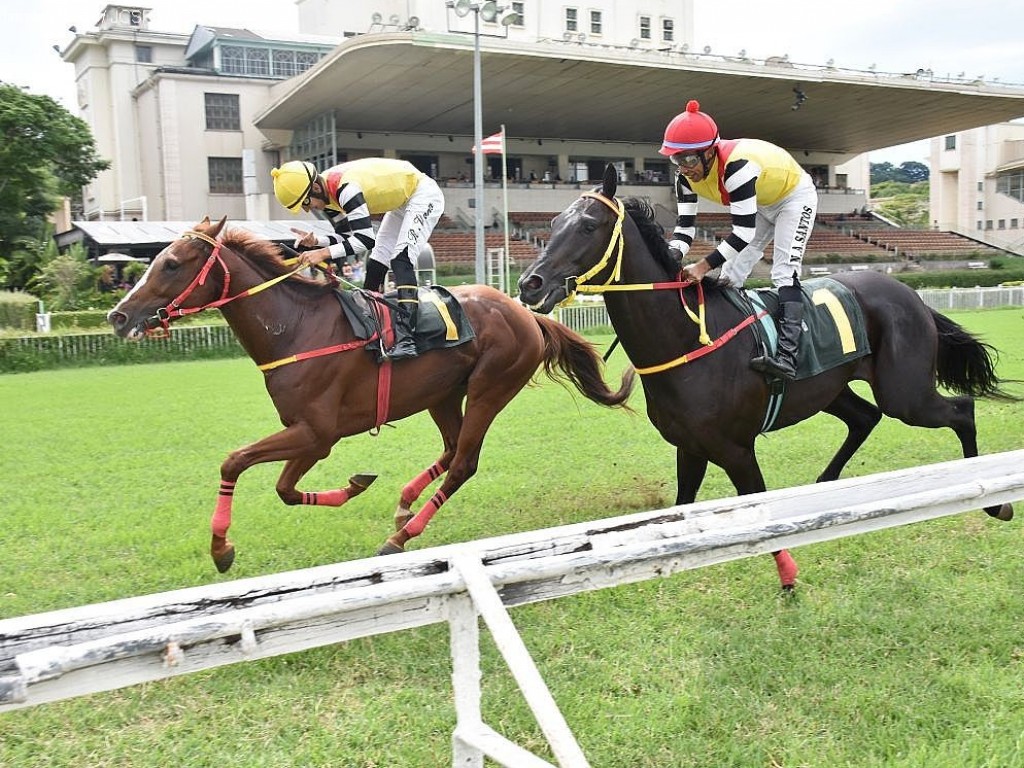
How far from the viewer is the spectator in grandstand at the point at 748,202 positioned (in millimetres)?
4551

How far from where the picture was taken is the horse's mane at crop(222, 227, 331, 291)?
500cm

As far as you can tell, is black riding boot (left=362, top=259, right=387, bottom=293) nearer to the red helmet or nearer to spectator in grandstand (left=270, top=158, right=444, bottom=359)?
spectator in grandstand (left=270, top=158, right=444, bottom=359)

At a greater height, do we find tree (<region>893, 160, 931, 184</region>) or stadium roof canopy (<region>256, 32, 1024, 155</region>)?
tree (<region>893, 160, 931, 184</region>)

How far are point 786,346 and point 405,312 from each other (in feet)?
7.22

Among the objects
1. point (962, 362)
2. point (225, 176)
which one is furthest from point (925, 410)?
point (225, 176)

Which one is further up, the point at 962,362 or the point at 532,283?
the point at 532,283

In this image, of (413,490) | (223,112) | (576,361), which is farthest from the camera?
(223,112)

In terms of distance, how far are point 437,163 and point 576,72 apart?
414 inches

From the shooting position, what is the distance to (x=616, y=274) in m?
4.48

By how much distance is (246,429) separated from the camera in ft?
32.7

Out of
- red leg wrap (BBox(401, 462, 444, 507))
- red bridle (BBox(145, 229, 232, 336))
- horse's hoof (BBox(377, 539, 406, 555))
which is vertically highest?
red bridle (BBox(145, 229, 232, 336))

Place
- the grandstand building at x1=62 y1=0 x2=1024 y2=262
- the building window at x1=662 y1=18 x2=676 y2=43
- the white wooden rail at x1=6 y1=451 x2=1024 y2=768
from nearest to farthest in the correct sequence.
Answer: the white wooden rail at x1=6 y1=451 x2=1024 y2=768 < the grandstand building at x1=62 y1=0 x2=1024 y2=262 < the building window at x1=662 y1=18 x2=676 y2=43

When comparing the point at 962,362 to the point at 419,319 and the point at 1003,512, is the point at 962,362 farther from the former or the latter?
the point at 419,319

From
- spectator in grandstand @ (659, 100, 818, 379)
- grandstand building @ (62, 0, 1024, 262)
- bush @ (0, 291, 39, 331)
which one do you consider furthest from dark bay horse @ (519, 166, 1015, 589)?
grandstand building @ (62, 0, 1024, 262)
